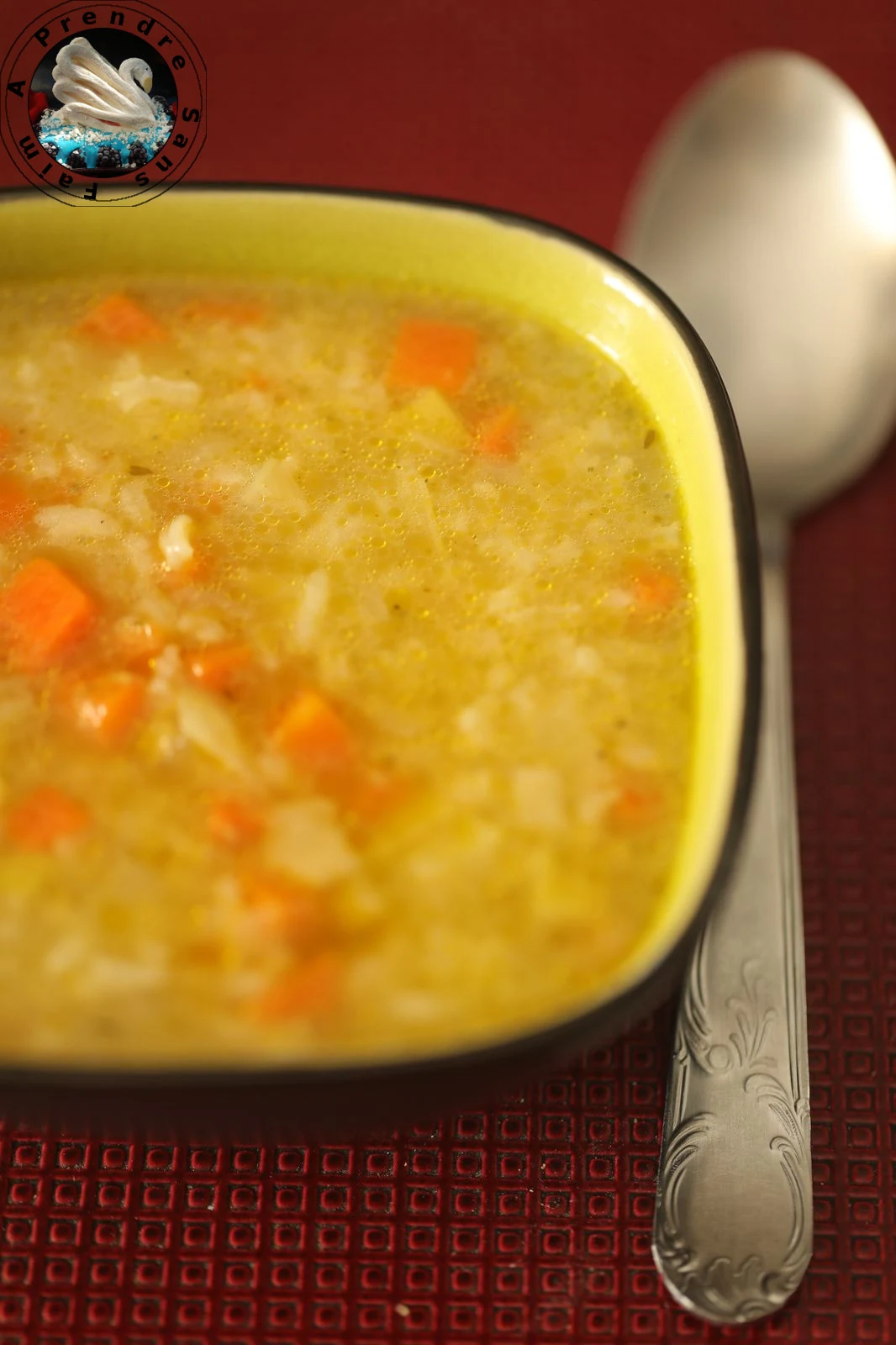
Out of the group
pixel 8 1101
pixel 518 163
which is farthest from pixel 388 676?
pixel 518 163

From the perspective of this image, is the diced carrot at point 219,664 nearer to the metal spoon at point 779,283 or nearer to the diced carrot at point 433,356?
the diced carrot at point 433,356

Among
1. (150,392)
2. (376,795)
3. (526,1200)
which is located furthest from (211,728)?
(526,1200)

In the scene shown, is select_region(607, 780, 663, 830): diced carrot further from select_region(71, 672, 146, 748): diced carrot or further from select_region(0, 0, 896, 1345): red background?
select_region(71, 672, 146, 748): diced carrot

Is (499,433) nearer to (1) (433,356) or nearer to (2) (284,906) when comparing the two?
(1) (433,356)

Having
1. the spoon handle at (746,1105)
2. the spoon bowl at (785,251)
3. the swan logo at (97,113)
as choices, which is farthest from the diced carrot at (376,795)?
the spoon bowl at (785,251)

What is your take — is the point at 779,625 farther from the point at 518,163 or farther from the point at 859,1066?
the point at 518,163
